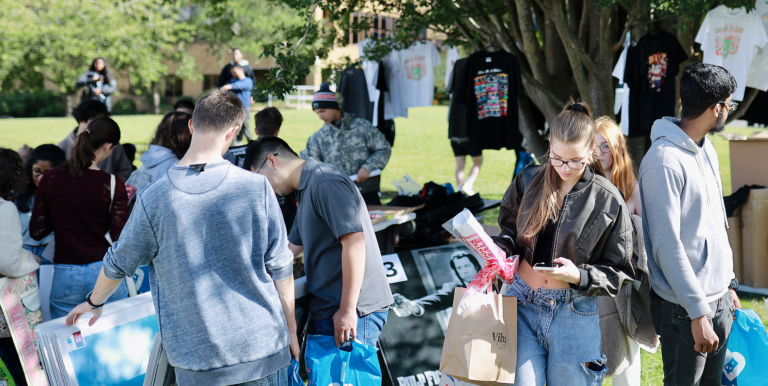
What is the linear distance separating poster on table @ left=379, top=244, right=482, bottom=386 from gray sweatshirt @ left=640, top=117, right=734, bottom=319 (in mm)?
1892

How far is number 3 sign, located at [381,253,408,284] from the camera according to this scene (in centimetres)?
461

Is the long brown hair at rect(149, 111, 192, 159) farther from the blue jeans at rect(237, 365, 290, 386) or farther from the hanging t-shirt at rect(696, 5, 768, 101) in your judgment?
the hanging t-shirt at rect(696, 5, 768, 101)

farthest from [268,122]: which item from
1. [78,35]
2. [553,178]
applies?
[78,35]

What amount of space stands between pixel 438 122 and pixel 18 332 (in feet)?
66.4

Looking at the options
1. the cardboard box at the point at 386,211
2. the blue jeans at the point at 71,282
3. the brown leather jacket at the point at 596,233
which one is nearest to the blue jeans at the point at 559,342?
the brown leather jacket at the point at 596,233

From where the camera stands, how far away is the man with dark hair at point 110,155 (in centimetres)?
556

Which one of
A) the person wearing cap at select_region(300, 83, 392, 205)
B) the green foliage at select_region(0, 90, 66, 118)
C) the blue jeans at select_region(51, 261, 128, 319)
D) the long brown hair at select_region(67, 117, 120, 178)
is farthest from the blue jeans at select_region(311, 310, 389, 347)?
the green foliage at select_region(0, 90, 66, 118)

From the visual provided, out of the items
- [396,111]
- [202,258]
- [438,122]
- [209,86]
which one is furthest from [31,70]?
[202,258]

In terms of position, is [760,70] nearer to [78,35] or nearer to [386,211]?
[386,211]

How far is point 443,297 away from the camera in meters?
4.59

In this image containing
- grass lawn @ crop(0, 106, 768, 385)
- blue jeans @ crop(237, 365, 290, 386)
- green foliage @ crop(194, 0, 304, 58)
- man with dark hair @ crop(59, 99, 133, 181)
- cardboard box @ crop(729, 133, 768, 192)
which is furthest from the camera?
green foliage @ crop(194, 0, 304, 58)

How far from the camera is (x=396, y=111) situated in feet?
26.5

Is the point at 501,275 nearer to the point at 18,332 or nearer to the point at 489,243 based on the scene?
the point at 489,243

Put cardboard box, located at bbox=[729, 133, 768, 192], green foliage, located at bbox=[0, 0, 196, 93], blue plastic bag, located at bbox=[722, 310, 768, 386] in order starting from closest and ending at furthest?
blue plastic bag, located at bbox=[722, 310, 768, 386] → cardboard box, located at bbox=[729, 133, 768, 192] → green foliage, located at bbox=[0, 0, 196, 93]
